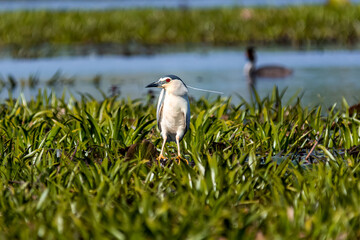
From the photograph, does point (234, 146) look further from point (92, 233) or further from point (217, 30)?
point (217, 30)

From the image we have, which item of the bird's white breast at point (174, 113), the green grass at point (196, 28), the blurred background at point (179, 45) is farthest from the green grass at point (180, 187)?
the green grass at point (196, 28)

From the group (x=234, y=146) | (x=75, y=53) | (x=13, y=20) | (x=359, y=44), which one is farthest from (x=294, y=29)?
(x=234, y=146)

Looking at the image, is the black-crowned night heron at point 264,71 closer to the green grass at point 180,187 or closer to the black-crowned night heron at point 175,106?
the green grass at point 180,187

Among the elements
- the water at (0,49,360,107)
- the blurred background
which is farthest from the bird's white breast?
the blurred background

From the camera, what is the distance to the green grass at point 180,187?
379 cm

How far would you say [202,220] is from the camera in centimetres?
382

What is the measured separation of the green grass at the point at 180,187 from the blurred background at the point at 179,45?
6958 mm

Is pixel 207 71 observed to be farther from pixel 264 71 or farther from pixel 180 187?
pixel 180 187

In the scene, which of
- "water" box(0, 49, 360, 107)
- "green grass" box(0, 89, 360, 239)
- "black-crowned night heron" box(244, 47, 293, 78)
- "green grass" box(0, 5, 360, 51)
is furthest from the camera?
"green grass" box(0, 5, 360, 51)

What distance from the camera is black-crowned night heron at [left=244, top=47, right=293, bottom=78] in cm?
1433

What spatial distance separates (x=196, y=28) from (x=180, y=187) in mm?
17931

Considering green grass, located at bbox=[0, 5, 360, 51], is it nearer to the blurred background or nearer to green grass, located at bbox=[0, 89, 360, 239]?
the blurred background

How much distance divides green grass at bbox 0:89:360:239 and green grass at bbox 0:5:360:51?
1472 cm

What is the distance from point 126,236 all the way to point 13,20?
65.8ft
